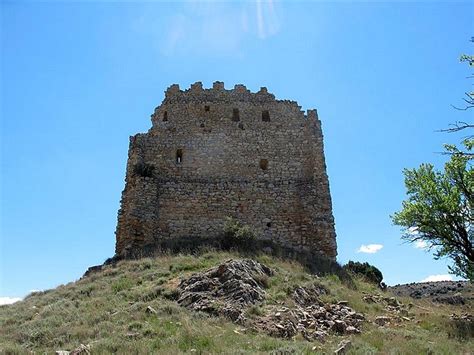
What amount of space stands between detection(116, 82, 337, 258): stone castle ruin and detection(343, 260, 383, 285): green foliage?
1.57 metres

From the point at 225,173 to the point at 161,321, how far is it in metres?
11.3

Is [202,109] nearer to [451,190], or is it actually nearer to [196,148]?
[196,148]

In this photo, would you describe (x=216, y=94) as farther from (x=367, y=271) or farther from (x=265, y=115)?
(x=367, y=271)

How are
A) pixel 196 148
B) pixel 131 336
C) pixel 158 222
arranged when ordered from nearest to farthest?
pixel 131 336, pixel 158 222, pixel 196 148

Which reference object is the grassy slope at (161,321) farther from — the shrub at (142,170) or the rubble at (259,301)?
the shrub at (142,170)

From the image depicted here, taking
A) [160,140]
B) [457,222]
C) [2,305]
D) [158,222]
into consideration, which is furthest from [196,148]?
[457,222]

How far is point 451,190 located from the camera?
1605 centimetres

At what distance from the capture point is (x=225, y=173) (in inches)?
844

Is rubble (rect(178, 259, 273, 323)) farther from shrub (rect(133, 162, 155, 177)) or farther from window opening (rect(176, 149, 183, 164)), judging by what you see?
window opening (rect(176, 149, 183, 164))

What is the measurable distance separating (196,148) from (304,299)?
35.3ft

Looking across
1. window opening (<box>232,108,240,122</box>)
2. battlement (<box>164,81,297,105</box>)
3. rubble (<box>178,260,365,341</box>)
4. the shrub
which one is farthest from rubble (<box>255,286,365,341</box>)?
battlement (<box>164,81,297,105</box>)

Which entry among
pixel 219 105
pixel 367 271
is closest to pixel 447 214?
pixel 367 271

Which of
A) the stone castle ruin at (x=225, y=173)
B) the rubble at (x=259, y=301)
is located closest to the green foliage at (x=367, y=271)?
the stone castle ruin at (x=225, y=173)

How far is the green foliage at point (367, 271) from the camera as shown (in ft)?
65.5
